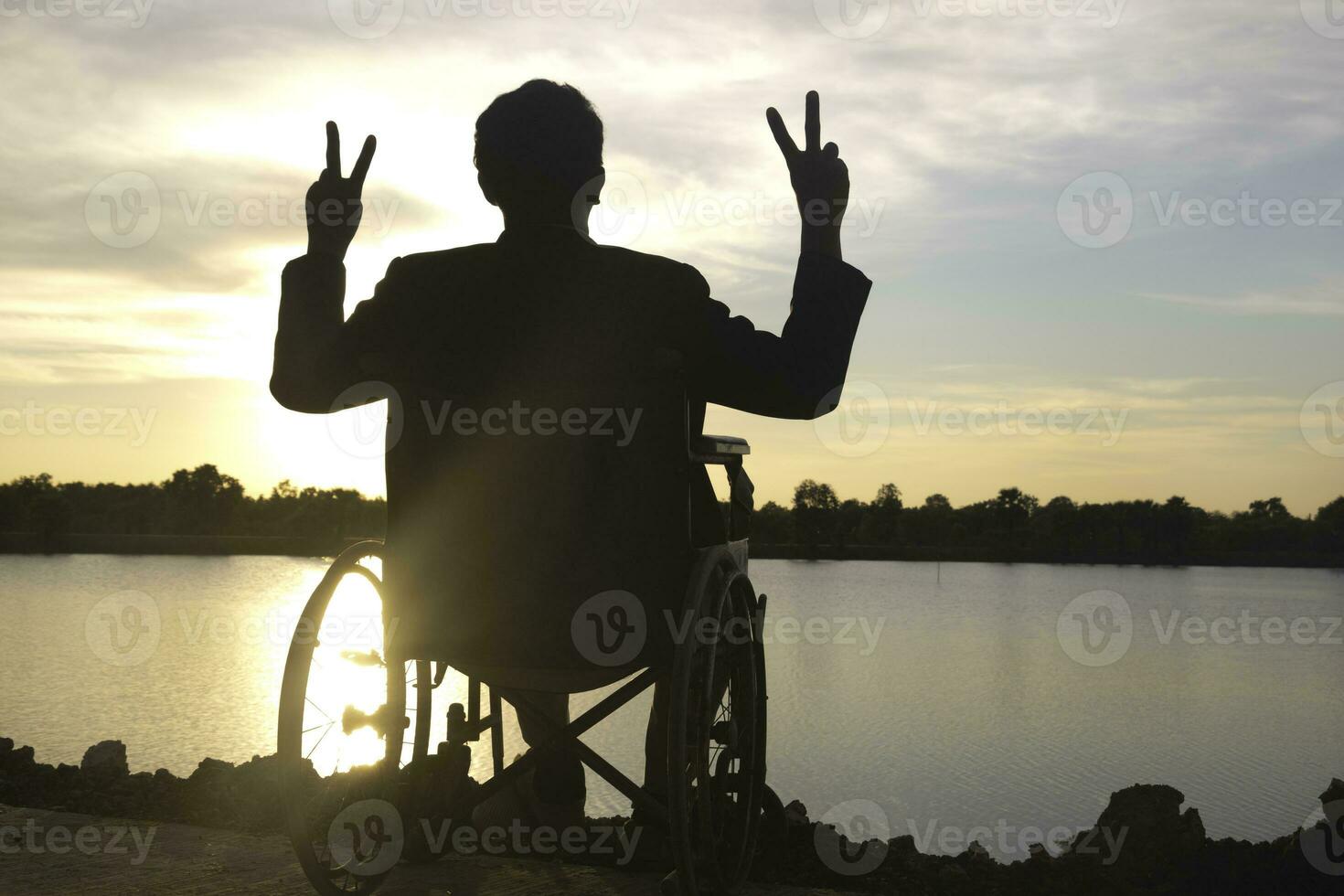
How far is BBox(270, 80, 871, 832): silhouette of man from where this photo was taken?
101 inches

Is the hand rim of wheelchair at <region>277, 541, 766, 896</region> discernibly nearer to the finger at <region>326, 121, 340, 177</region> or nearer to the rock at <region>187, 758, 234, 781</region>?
the finger at <region>326, 121, 340, 177</region>

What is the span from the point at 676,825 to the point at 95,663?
24017mm

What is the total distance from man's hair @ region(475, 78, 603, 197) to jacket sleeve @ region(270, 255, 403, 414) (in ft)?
1.10

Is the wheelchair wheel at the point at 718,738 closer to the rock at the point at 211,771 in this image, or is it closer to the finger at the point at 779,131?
the finger at the point at 779,131

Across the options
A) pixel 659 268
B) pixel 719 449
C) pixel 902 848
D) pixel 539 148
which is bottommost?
pixel 902 848

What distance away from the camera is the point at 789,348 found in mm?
2580

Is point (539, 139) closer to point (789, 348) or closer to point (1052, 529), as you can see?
point (789, 348)

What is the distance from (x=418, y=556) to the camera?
2.69 metres

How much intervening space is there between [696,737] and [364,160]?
1.51 m

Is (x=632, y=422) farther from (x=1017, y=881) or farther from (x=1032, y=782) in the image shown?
(x=1032, y=782)

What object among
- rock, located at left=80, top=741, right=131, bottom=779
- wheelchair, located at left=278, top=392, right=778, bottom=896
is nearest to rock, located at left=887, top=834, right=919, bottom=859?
→ wheelchair, located at left=278, top=392, right=778, bottom=896

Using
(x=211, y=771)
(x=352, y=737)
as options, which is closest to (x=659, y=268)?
(x=352, y=737)

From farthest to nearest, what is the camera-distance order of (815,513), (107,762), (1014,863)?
(815,513)
(107,762)
(1014,863)

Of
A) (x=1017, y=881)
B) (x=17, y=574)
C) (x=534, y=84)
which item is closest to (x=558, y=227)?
(x=534, y=84)
